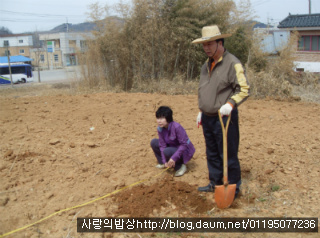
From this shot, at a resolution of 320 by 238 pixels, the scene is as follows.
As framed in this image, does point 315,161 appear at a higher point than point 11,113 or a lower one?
lower

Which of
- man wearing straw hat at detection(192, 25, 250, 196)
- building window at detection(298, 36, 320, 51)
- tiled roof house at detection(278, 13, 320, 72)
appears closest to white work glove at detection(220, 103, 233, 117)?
man wearing straw hat at detection(192, 25, 250, 196)

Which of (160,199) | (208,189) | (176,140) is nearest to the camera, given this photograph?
(160,199)

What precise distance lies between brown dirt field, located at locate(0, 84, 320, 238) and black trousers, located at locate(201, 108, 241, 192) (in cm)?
29

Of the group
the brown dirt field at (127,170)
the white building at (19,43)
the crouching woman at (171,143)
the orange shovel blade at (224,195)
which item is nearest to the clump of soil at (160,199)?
the brown dirt field at (127,170)

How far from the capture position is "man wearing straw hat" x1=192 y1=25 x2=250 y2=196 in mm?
2993

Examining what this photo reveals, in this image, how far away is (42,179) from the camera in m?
3.92

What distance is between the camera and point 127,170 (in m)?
4.14

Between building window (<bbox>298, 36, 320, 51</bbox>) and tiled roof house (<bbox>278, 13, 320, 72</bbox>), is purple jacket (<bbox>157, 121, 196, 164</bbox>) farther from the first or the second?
building window (<bbox>298, 36, 320, 51</bbox>)

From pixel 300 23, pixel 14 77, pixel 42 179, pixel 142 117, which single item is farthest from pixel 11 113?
pixel 14 77

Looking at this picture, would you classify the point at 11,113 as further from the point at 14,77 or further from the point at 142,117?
the point at 14,77

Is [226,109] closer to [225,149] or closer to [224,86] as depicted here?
[224,86]

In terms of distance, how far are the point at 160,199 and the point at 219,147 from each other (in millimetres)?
884

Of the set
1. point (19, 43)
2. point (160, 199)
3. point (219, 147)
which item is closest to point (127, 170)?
point (160, 199)

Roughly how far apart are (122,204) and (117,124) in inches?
111
